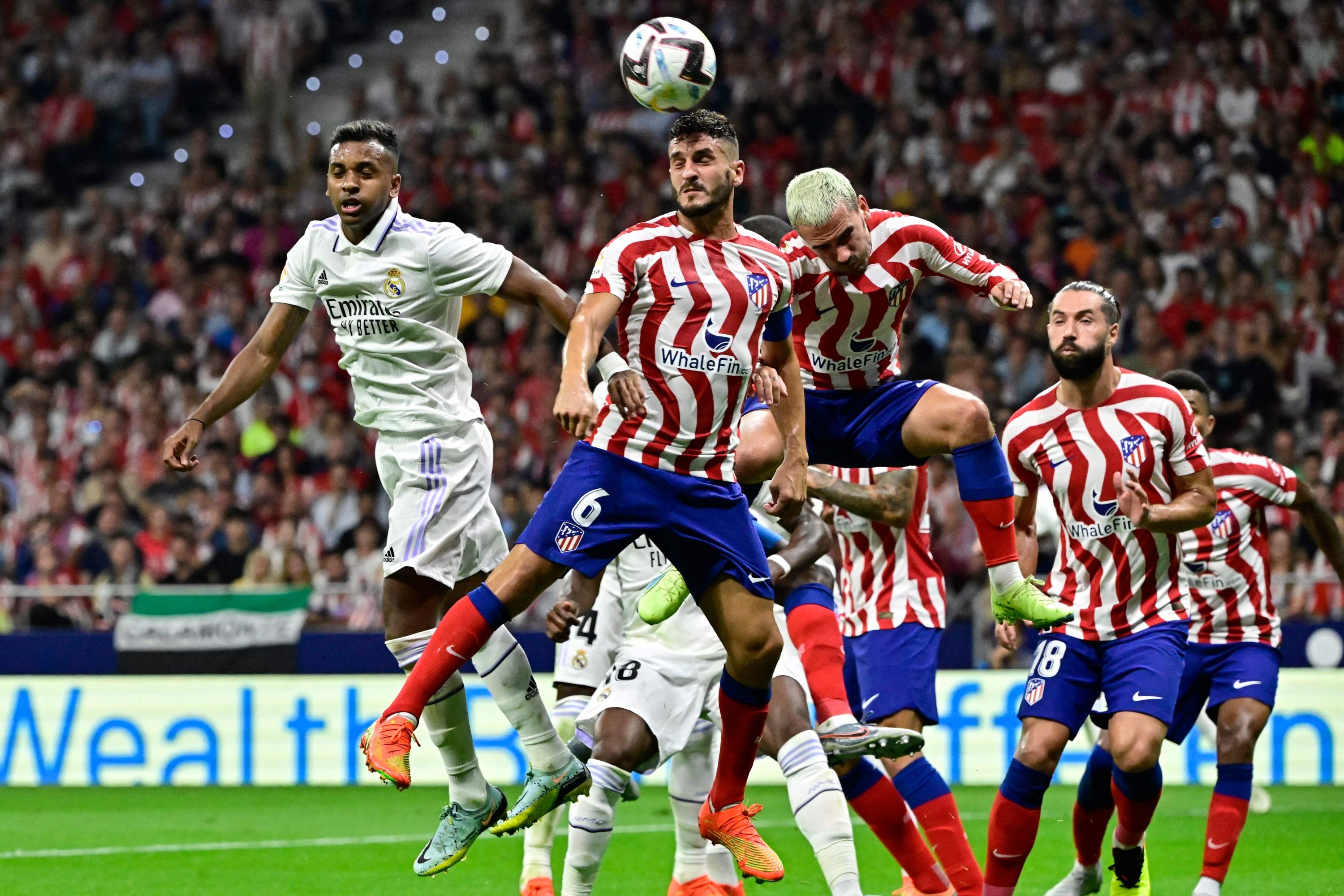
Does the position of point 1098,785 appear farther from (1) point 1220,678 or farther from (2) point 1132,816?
(1) point 1220,678

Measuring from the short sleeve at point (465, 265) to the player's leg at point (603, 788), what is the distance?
6.13ft

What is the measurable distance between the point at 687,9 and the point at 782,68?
1.56 metres

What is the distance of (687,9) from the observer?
20.6 meters

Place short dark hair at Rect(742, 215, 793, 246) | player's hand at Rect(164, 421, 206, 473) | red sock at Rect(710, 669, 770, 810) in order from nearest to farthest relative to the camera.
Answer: red sock at Rect(710, 669, 770, 810) → player's hand at Rect(164, 421, 206, 473) → short dark hair at Rect(742, 215, 793, 246)

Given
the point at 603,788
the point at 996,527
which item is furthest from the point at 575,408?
the point at 996,527

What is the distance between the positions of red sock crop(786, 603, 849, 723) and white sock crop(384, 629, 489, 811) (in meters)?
1.41

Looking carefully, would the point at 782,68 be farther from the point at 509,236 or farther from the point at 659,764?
the point at 659,764

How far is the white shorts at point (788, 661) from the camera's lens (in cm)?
748

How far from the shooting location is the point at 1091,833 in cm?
784

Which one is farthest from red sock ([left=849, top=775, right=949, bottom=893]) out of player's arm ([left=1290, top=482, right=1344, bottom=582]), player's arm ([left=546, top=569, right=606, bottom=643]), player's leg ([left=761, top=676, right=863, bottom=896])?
player's arm ([left=1290, top=482, right=1344, bottom=582])

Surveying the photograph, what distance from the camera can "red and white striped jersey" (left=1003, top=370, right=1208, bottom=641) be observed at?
735cm

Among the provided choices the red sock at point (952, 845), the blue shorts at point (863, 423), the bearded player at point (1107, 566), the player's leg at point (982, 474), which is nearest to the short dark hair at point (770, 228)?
the blue shorts at point (863, 423)

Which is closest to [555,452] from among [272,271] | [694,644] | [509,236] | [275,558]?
[275,558]

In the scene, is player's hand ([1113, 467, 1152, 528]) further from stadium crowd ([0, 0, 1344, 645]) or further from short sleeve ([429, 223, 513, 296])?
stadium crowd ([0, 0, 1344, 645])
